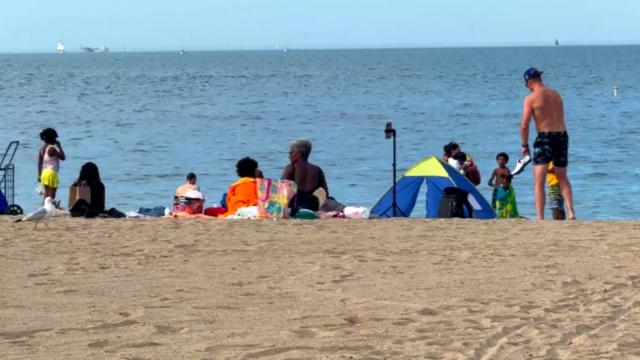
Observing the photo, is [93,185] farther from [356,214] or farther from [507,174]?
[507,174]

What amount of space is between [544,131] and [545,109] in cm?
21

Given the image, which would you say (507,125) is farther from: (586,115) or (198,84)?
(198,84)

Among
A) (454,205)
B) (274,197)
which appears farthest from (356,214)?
(454,205)

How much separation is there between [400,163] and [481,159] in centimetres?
169

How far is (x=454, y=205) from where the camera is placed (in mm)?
11375

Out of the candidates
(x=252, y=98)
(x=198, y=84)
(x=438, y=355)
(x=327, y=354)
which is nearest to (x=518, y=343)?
(x=438, y=355)

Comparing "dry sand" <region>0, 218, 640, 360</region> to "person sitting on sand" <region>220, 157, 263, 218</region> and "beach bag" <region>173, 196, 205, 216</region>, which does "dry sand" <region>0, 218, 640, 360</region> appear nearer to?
"person sitting on sand" <region>220, 157, 263, 218</region>

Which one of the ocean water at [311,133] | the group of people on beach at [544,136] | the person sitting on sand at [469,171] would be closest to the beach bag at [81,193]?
the person sitting on sand at [469,171]

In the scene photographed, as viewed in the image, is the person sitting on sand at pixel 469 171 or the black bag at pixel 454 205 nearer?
the black bag at pixel 454 205

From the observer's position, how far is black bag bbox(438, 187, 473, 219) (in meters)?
11.4

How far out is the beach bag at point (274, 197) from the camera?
34.8 ft

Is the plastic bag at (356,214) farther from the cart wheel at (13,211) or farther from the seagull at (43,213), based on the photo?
the cart wheel at (13,211)

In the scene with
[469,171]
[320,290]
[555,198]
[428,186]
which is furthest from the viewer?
[469,171]

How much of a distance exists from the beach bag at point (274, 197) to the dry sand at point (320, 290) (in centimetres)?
31
